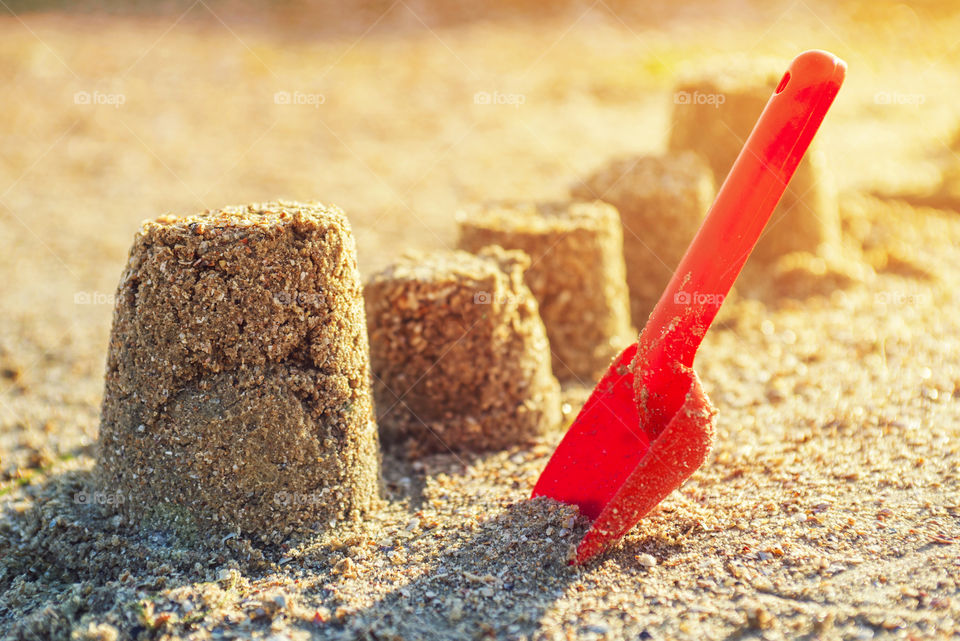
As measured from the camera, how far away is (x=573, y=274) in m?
4.23

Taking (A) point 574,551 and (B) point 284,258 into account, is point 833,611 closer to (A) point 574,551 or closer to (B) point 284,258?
(A) point 574,551

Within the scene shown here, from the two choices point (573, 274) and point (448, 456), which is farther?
point (573, 274)

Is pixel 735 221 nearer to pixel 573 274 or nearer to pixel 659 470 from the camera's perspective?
pixel 659 470

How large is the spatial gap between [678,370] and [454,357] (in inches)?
43.1

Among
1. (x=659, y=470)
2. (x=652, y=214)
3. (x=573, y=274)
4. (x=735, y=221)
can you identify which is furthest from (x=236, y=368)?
(x=652, y=214)

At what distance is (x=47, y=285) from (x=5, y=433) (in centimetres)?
210

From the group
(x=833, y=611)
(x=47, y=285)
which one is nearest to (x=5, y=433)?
(x=47, y=285)

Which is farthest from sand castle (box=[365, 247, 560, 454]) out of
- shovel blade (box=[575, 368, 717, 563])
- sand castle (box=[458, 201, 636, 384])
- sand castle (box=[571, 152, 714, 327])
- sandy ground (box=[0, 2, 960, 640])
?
sand castle (box=[571, 152, 714, 327])

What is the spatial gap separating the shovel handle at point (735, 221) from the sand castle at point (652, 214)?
2299mm

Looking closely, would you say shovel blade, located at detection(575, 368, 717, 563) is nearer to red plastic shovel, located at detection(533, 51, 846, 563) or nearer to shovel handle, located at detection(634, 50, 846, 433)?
red plastic shovel, located at detection(533, 51, 846, 563)

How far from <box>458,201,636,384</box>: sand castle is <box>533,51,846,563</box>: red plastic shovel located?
4.36ft

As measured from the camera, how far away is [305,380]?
2.62 meters

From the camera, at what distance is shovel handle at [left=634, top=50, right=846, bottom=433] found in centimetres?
247

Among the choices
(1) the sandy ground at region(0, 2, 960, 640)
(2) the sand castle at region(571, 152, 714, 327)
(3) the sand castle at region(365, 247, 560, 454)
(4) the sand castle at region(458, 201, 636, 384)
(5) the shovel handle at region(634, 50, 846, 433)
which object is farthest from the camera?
(2) the sand castle at region(571, 152, 714, 327)
